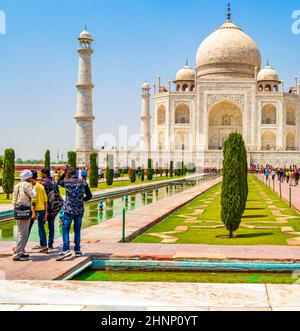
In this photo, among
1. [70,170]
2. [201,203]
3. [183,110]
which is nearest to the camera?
[70,170]

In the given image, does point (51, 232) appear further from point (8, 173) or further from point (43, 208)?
point (8, 173)

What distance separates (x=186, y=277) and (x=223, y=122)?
34.5 metres

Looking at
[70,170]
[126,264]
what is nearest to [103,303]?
[126,264]

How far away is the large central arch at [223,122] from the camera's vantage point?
3728cm

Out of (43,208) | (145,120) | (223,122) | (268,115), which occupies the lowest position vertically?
(43,208)

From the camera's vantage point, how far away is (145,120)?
37.1 meters

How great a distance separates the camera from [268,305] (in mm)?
2979

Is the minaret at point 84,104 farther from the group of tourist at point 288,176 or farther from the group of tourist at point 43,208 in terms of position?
the group of tourist at point 43,208

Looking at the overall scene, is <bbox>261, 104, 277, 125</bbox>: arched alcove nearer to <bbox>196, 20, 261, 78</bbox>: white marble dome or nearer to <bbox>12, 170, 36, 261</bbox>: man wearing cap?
<bbox>196, 20, 261, 78</bbox>: white marble dome

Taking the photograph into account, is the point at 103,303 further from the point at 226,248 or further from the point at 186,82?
the point at 186,82

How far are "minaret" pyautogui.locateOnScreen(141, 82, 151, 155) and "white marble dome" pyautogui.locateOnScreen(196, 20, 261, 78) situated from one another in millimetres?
4467

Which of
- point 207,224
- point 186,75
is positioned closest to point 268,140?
point 186,75

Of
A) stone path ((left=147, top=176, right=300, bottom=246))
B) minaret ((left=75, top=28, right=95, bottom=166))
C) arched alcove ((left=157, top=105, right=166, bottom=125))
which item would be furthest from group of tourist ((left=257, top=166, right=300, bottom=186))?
arched alcove ((left=157, top=105, right=166, bottom=125))
